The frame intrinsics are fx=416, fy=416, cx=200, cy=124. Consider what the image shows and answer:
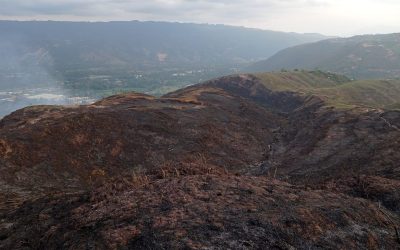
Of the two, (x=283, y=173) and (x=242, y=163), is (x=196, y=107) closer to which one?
(x=242, y=163)

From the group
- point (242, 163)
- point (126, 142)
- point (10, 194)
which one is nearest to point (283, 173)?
point (242, 163)

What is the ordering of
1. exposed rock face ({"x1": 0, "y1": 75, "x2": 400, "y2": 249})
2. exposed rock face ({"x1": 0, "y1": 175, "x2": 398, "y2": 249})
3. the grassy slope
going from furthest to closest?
the grassy slope < exposed rock face ({"x1": 0, "y1": 75, "x2": 400, "y2": 249}) < exposed rock face ({"x1": 0, "y1": 175, "x2": 398, "y2": 249})

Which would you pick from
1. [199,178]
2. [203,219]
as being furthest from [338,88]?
[203,219]

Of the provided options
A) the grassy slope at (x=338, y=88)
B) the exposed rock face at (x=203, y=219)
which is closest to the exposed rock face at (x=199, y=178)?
the exposed rock face at (x=203, y=219)

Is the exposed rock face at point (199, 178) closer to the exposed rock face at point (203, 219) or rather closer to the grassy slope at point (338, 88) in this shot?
the exposed rock face at point (203, 219)

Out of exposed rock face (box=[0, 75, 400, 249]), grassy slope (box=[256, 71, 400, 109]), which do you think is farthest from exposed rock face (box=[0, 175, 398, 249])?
grassy slope (box=[256, 71, 400, 109])

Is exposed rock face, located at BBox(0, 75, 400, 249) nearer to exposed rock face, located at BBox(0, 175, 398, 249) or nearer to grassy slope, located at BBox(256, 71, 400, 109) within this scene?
exposed rock face, located at BBox(0, 175, 398, 249)
